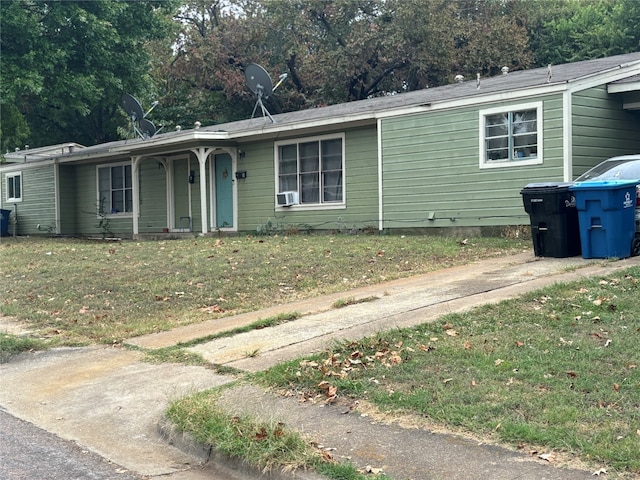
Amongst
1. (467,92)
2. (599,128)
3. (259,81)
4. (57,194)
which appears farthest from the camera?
(57,194)

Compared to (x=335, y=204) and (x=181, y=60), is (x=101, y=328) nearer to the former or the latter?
(x=335, y=204)

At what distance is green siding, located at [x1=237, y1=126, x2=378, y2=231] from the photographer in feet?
56.1

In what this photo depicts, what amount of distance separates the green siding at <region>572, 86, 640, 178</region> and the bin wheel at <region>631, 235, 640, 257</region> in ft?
9.68

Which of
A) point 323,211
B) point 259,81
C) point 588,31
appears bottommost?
point 323,211

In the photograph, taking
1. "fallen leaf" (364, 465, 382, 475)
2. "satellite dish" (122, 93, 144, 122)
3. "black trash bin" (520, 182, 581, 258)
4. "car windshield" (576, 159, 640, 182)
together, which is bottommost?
"fallen leaf" (364, 465, 382, 475)

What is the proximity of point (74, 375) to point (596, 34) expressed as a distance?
31.5 m

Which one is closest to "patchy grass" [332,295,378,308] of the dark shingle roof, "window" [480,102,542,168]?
"window" [480,102,542,168]

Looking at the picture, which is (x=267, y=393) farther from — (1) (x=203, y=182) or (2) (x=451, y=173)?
(1) (x=203, y=182)

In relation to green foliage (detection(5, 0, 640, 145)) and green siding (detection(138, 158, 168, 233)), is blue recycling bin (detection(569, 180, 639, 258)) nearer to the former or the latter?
green siding (detection(138, 158, 168, 233))

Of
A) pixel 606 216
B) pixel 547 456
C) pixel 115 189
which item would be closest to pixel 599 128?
pixel 606 216

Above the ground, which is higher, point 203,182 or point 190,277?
point 203,182

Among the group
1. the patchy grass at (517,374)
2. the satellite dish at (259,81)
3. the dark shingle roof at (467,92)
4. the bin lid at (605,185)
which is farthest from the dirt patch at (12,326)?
the satellite dish at (259,81)

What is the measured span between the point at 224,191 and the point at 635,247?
12187mm

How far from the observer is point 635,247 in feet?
36.1
